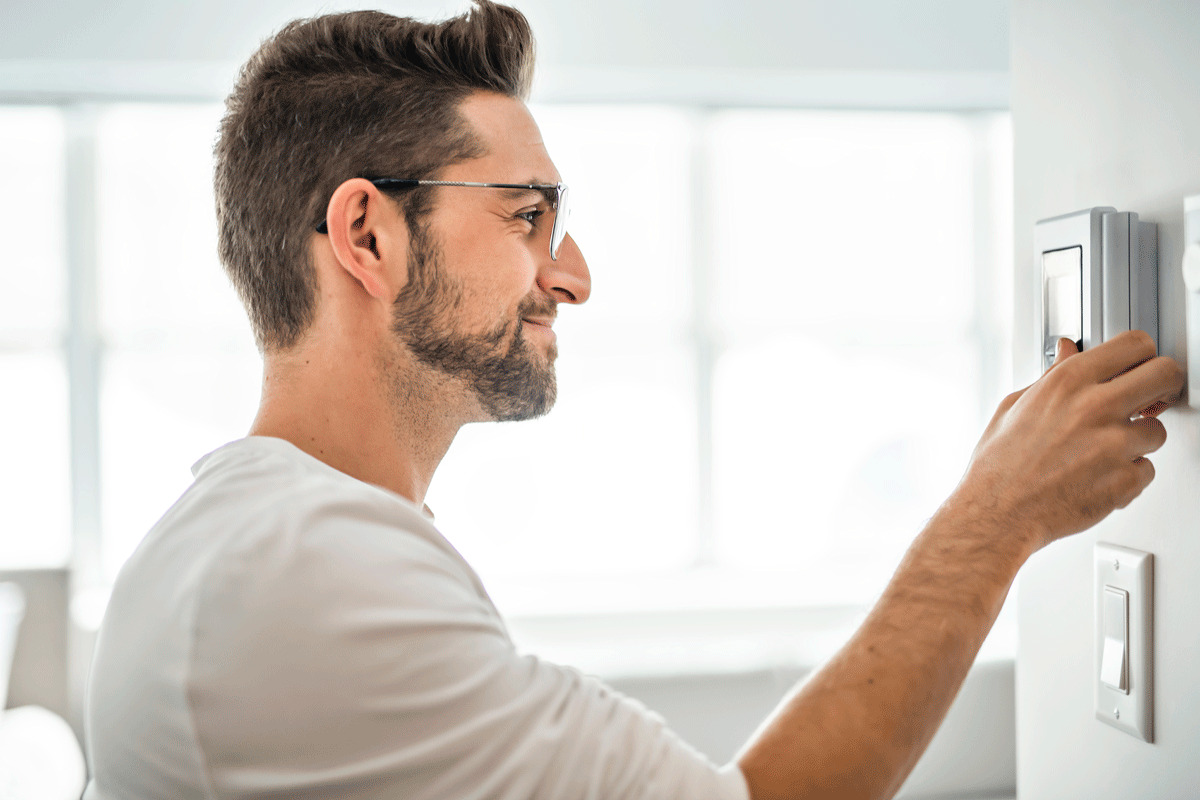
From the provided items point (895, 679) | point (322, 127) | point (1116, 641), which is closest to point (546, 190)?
point (322, 127)

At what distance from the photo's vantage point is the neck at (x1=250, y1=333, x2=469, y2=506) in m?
0.86

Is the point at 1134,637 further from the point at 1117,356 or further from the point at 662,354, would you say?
the point at 662,354

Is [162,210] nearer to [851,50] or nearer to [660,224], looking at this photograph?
[660,224]

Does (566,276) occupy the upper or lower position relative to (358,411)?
upper

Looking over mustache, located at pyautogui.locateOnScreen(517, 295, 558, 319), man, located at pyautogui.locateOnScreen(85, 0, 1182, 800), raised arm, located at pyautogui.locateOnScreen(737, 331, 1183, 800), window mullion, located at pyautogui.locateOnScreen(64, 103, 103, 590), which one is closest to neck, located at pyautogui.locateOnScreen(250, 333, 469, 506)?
man, located at pyautogui.locateOnScreen(85, 0, 1182, 800)

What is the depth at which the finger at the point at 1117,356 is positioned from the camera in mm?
680

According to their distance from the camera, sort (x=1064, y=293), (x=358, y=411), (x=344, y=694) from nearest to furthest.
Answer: (x=344, y=694), (x=1064, y=293), (x=358, y=411)

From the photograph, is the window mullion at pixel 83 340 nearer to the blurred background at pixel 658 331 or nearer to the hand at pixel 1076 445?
the blurred background at pixel 658 331

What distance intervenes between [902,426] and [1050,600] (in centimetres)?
290

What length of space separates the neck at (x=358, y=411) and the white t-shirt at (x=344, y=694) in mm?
257

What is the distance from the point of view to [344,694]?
556 mm

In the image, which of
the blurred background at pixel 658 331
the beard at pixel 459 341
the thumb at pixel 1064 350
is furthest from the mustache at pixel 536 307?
the blurred background at pixel 658 331

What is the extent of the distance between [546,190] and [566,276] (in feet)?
0.32

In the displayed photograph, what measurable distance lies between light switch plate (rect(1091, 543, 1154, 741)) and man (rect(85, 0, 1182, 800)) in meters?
0.12
